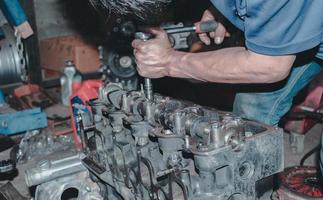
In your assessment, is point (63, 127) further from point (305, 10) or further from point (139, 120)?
point (305, 10)

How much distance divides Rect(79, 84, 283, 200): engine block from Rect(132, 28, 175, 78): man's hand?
0.08 m

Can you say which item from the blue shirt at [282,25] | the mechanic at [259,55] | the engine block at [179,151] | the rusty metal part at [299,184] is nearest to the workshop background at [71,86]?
the rusty metal part at [299,184]

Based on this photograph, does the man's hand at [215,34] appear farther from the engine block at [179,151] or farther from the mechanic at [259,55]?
the engine block at [179,151]

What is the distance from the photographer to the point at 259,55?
1132mm

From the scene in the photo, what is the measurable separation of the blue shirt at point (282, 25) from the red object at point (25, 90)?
2.18 m

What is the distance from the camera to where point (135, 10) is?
1.19 meters

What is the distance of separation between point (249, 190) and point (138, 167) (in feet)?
1.03

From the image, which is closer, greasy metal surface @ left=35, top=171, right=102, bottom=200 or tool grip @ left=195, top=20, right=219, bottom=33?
greasy metal surface @ left=35, top=171, right=102, bottom=200

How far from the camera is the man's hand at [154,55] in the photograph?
1.37 meters

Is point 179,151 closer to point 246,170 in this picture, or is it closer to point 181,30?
point 246,170

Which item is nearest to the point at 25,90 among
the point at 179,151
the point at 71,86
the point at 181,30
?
the point at 71,86

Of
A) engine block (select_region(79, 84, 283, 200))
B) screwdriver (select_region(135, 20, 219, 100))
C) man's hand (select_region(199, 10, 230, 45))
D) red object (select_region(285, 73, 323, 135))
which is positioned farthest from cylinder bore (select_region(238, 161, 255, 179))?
red object (select_region(285, 73, 323, 135))

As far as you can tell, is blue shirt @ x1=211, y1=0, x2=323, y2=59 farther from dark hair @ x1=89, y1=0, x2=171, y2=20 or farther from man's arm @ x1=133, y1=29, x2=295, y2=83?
dark hair @ x1=89, y1=0, x2=171, y2=20

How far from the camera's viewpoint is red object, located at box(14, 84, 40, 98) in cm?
295
